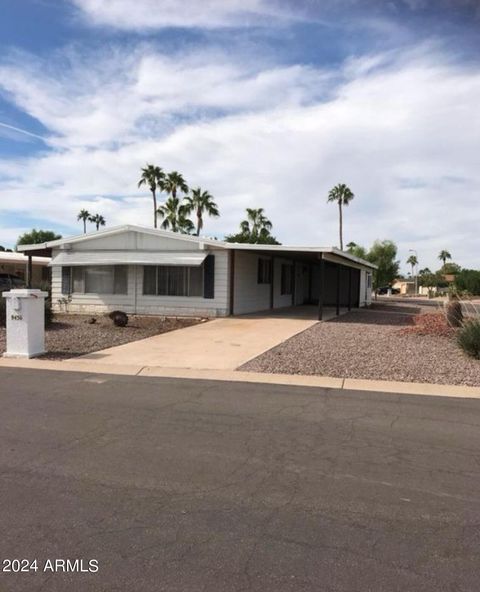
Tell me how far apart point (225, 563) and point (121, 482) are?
147 centimetres

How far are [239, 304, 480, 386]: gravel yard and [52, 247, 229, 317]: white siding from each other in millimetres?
5248

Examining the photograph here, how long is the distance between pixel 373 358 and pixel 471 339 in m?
1.99

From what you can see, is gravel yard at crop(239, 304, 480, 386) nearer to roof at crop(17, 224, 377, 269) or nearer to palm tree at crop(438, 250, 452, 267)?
roof at crop(17, 224, 377, 269)

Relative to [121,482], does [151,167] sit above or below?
above

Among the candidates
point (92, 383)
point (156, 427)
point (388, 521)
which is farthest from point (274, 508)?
point (92, 383)

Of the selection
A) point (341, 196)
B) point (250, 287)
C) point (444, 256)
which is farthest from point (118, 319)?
point (444, 256)

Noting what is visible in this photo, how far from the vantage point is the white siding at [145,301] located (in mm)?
19844

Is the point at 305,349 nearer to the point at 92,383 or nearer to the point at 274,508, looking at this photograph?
the point at 92,383

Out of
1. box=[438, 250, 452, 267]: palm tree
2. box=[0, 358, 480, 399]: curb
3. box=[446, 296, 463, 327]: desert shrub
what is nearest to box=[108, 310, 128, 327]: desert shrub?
box=[0, 358, 480, 399]: curb

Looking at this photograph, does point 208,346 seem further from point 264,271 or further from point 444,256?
point 444,256

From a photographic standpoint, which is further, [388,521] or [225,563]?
[388,521]

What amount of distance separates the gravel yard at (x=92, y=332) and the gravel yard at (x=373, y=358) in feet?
12.7

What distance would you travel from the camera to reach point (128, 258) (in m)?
20.4

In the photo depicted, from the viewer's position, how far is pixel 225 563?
10.6ft
